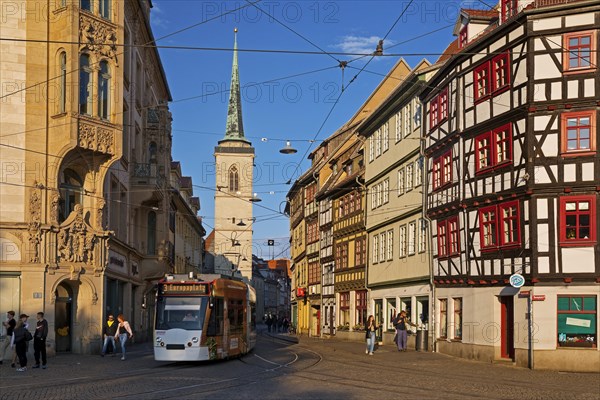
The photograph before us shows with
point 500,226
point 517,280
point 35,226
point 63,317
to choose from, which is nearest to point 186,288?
point 35,226

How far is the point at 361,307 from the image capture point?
51625 millimetres

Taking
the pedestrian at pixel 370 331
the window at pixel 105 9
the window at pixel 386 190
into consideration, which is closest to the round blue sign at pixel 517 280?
the pedestrian at pixel 370 331

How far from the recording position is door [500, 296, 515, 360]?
29.4 m

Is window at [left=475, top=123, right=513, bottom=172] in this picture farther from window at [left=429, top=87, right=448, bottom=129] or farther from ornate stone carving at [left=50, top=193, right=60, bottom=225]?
ornate stone carving at [left=50, top=193, right=60, bottom=225]

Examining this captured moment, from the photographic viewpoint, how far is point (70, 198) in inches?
1335

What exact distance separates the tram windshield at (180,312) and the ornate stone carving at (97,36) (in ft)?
35.1

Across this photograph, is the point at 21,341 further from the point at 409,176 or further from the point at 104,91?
the point at 409,176

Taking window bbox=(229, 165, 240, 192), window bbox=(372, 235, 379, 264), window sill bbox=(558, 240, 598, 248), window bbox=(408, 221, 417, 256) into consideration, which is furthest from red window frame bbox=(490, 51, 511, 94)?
window bbox=(229, 165, 240, 192)

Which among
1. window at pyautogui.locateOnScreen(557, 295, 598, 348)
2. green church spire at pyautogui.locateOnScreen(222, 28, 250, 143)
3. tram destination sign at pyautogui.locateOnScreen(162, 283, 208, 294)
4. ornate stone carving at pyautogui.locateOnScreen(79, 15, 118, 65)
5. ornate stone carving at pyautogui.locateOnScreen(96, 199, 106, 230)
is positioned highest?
green church spire at pyautogui.locateOnScreen(222, 28, 250, 143)

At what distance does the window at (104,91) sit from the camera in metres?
33.5

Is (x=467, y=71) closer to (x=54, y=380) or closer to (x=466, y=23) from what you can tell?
(x=466, y=23)

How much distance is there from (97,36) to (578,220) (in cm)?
1935

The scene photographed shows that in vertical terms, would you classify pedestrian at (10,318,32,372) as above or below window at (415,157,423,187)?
below

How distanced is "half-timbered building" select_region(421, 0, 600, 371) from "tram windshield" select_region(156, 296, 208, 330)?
1011cm
